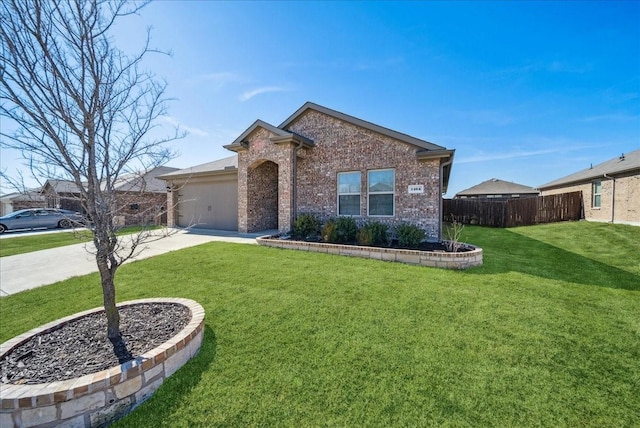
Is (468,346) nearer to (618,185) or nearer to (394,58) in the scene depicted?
(394,58)

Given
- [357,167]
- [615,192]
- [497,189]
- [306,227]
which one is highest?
[497,189]

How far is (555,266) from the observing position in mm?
6539

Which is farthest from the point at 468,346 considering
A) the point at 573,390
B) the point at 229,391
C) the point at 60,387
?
the point at 60,387

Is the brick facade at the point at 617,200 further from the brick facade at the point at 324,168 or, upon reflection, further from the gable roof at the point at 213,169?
the gable roof at the point at 213,169

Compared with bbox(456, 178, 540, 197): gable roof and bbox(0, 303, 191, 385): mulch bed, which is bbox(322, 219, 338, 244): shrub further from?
bbox(456, 178, 540, 197): gable roof

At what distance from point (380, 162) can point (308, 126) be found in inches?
137

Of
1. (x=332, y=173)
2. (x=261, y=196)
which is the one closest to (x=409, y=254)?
(x=332, y=173)

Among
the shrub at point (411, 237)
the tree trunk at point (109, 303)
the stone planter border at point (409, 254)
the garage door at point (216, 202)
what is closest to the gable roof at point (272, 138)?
the garage door at point (216, 202)

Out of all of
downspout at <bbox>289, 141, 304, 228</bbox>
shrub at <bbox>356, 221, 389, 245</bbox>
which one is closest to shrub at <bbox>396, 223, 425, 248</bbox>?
shrub at <bbox>356, 221, 389, 245</bbox>

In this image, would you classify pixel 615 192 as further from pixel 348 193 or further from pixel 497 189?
pixel 497 189

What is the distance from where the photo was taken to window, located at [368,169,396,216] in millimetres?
9258

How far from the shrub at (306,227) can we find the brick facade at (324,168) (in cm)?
61

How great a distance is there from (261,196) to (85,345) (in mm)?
9221

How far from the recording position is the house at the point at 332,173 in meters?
8.68
